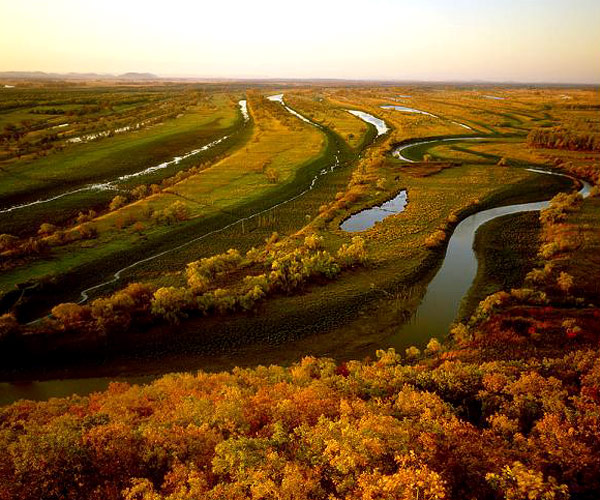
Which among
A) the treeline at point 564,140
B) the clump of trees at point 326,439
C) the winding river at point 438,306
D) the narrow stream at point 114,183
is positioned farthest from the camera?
the treeline at point 564,140

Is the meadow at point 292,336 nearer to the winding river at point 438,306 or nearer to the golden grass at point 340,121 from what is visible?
the winding river at point 438,306

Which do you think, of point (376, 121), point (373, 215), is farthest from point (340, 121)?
point (373, 215)

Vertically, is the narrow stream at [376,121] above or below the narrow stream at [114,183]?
above

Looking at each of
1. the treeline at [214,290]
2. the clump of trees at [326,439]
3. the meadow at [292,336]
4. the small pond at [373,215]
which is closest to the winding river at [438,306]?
the meadow at [292,336]

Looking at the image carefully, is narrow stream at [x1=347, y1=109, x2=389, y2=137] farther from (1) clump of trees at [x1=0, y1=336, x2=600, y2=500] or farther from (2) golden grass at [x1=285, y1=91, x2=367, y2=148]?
(1) clump of trees at [x1=0, y1=336, x2=600, y2=500]

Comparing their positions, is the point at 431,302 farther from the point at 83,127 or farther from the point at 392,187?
the point at 83,127

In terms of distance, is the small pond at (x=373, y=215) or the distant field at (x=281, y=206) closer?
the distant field at (x=281, y=206)

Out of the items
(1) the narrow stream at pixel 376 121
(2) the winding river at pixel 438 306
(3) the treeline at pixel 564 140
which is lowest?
(2) the winding river at pixel 438 306

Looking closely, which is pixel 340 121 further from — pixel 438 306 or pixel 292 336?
pixel 292 336

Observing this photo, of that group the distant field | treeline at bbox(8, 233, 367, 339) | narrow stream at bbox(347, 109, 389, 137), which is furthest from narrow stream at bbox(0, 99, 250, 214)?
narrow stream at bbox(347, 109, 389, 137)
